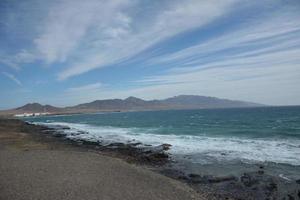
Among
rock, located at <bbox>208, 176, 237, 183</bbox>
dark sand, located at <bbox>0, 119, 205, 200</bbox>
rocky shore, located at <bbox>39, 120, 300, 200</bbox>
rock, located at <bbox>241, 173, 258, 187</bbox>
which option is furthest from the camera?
rock, located at <bbox>208, 176, 237, 183</bbox>

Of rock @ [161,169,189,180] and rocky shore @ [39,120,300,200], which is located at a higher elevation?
rock @ [161,169,189,180]

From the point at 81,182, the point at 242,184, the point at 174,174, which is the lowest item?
the point at 242,184

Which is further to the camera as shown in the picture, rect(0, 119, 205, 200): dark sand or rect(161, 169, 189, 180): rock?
rect(161, 169, 189, 180): rock

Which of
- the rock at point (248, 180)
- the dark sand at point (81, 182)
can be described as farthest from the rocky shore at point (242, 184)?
the dark sand at point (81, 182)

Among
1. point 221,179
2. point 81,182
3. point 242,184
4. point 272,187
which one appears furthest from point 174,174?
point 81,182

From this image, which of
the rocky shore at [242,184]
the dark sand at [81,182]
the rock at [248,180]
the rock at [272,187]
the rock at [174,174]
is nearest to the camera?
the dark sand at [81,182]

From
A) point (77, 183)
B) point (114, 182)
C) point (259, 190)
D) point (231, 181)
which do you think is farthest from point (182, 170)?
point (77, 183)

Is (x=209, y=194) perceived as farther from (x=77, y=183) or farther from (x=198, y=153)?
(x=198, y=153)

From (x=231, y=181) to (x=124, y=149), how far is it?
1360 centimetres

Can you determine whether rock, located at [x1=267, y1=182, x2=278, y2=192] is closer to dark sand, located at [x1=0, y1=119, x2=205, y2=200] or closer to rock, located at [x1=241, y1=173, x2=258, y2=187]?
rock, located at [x1=241, y1=173, x2=258, y2=187]

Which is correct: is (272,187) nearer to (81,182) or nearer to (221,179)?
(221,179)

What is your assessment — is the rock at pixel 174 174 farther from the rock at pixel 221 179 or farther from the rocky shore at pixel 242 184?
the rock at pixel 221 179

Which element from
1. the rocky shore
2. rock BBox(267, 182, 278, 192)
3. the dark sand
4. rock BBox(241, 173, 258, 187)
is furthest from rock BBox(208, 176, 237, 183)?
the dark sand

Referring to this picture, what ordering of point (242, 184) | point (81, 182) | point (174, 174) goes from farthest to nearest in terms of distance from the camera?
point (174, 174) < point (242, 184) < point (81, 182)
